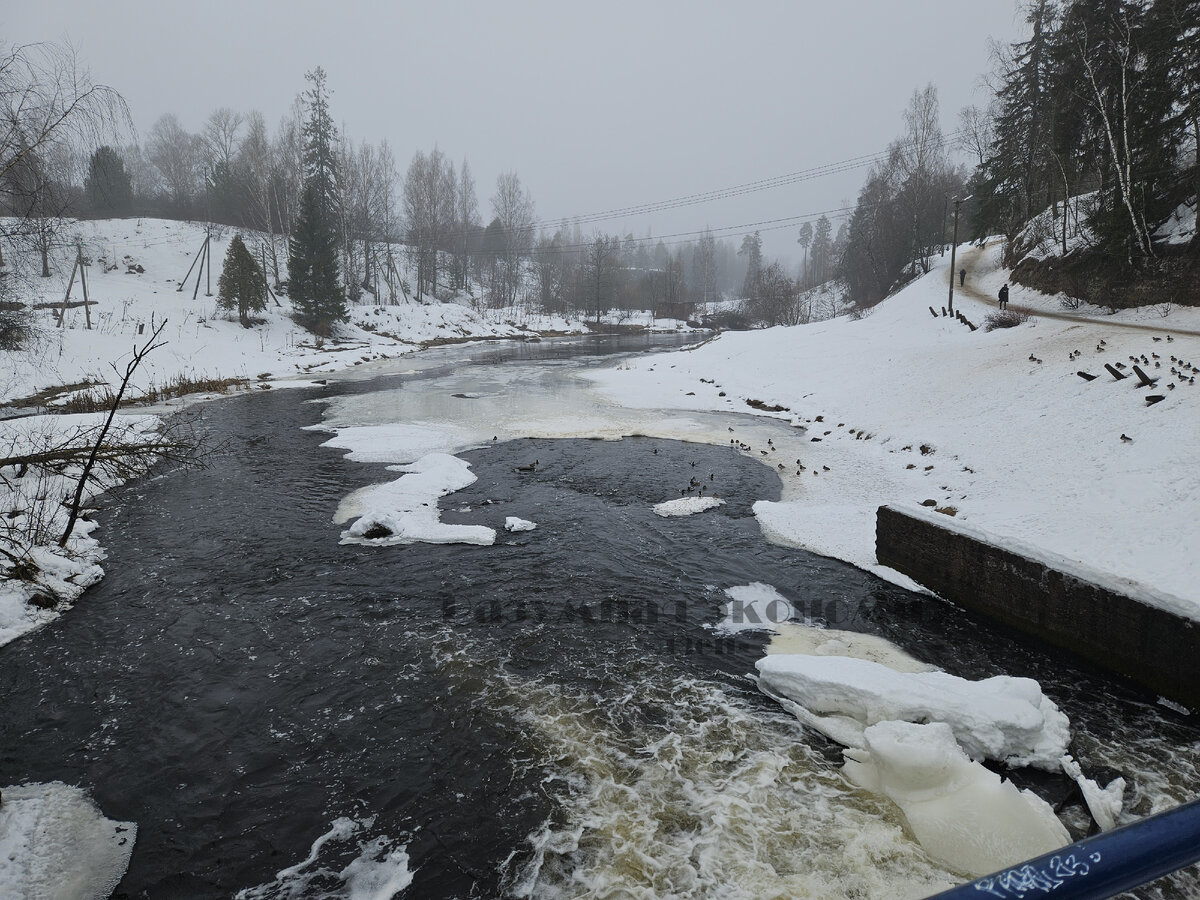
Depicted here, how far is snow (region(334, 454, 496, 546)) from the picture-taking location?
964 cm

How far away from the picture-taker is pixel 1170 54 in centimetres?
2002

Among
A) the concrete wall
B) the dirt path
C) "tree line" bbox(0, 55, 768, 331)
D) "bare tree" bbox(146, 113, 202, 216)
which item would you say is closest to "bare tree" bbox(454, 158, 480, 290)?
"tree line" bbox(0, 55, 768, 331)

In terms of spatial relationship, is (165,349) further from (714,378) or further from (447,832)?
(447,832)

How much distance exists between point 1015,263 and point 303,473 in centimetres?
3734

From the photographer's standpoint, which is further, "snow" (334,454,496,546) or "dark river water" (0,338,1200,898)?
"snow" (334,454,496,546)

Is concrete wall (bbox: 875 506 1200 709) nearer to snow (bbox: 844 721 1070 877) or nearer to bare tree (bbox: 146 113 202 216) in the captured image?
snow (bbox: 844 721 1070 877)

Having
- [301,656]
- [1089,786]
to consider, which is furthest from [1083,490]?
[301,656]

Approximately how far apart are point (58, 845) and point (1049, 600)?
364 inches

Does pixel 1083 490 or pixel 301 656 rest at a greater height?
pixel 1083 490

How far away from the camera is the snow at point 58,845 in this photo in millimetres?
3893

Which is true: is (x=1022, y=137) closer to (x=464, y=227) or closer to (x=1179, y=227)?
(x=1179, y=227)

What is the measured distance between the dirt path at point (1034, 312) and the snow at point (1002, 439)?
0.55ft

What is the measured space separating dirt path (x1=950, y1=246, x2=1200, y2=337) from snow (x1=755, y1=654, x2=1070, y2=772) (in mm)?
15546

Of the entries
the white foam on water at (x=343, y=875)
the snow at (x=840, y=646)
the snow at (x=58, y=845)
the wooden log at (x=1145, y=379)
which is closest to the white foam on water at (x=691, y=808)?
the white foam on water at (x=343, y=875)
